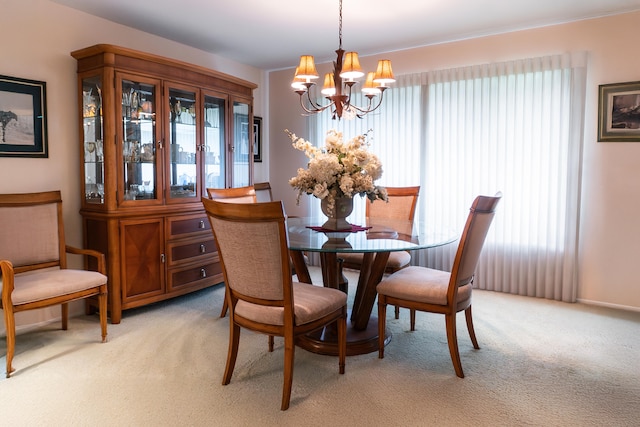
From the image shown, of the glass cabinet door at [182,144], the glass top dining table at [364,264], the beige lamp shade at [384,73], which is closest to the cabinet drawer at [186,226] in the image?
the glass cabinet door at [182,144]

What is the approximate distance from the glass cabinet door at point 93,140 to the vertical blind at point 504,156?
8.25 feet

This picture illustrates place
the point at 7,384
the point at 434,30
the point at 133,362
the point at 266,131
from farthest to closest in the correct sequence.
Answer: the point at 266,131
the point at 434,30
the point at 133,362
the point at 7,384

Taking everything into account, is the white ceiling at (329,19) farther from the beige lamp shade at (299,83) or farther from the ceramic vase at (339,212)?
the ceramic vase at (339,212)

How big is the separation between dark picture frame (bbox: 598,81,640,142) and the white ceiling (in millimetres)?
608

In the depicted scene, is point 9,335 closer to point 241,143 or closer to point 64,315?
point 64,315

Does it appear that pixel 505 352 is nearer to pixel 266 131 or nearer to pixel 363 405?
pixel 363 405

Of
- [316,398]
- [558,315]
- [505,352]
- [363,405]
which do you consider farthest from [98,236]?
[558,315]

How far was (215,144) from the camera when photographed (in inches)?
167

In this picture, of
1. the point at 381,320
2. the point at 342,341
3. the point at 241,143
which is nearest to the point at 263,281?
the point at 342,341

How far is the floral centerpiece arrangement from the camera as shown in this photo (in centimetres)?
282

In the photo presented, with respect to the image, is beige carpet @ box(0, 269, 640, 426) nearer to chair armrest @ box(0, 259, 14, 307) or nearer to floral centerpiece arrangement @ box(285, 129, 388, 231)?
chair armrest @ box(0, 259, 14, 307)

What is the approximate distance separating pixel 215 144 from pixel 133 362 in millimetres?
2206

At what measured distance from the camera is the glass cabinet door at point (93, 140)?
3.38 m

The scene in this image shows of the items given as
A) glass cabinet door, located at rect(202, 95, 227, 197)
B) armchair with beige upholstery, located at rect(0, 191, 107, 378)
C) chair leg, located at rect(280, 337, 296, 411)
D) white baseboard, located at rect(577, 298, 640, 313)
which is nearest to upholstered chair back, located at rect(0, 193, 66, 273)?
armchair with beige upholstery, located at rect(0, 191, 107, 378)
